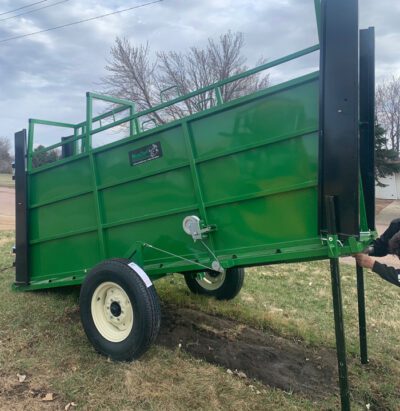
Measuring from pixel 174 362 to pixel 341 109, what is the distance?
263 cm

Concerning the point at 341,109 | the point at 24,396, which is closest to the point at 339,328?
the point at 341,109

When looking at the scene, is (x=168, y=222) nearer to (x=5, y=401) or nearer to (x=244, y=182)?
(x=244, y=182)

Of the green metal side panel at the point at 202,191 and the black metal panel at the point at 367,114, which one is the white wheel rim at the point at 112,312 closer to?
the green metal side panel at the point at 202,191

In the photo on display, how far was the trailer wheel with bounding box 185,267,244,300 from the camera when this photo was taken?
5785mm

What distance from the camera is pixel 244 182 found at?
3719mm

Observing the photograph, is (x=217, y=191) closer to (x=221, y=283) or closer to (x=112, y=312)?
(x=112, y=312)

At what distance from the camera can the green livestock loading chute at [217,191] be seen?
313 cm

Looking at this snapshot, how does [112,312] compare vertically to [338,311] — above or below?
below

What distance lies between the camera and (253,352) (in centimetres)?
430

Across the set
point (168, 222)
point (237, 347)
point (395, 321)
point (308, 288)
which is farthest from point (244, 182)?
point (308, 288)

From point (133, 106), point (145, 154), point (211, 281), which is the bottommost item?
point (211, 281)

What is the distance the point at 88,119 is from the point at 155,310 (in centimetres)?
214

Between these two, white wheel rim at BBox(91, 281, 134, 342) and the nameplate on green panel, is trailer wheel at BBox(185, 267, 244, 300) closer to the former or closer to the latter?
white wheel rim at BBox(91, 281, 134, 342)

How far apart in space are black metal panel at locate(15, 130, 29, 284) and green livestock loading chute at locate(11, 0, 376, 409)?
0.02m
